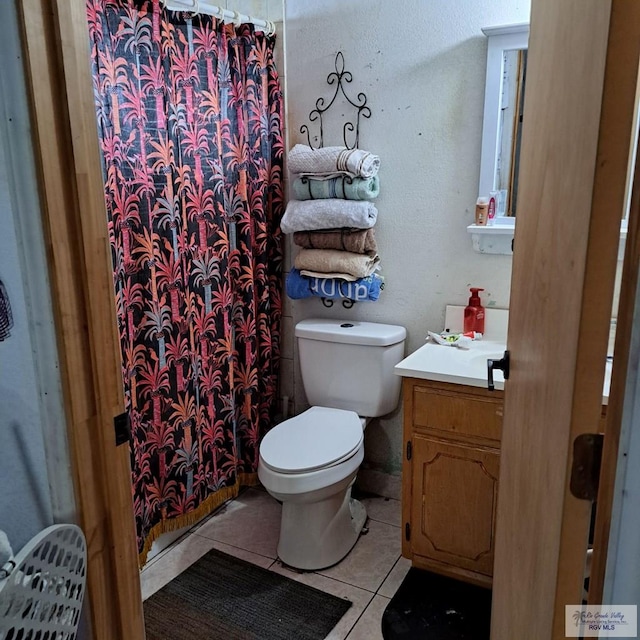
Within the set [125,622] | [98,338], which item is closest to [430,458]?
[125,622]

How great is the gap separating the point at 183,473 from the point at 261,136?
4.57ft

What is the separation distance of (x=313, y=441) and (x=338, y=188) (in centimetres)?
99

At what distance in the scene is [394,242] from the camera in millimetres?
2418

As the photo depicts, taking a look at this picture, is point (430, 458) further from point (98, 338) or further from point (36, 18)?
point (36, 18)

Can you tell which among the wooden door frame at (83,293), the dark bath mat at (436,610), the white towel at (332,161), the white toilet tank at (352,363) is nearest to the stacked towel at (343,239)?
the white towel at (332,161)

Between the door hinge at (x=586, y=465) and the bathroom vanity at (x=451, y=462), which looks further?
the bathroom vanity at (x=451, y=462)

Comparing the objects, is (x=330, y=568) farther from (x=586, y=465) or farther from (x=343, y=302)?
(x=586, y=465)

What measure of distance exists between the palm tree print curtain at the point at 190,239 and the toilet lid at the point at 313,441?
1.09 feet

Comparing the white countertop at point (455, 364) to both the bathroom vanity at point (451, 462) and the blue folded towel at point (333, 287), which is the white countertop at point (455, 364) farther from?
the blue folded towel at point (333, 287)

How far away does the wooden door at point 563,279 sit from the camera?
2.10 ft

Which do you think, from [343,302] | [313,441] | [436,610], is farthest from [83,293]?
[343,302]

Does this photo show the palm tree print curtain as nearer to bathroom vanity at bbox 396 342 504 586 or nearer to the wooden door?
bathroom vanity at bbox 396 342 504 586

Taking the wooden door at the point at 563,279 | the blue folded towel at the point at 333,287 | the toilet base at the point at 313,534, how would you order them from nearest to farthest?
1. the wooden door at the point at 563,279
2. the toilet base at the point at 313,534
3. the blue folded towel at the point at 333,287

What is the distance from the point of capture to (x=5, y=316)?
934mm
